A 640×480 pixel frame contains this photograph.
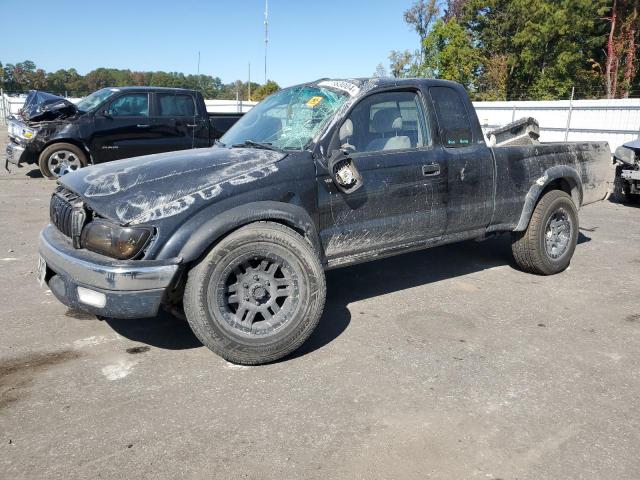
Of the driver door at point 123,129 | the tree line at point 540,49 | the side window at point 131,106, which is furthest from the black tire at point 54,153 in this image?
the tree line at point 540,49

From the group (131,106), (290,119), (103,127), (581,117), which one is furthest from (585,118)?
(290,119)

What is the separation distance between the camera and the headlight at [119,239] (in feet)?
10.0

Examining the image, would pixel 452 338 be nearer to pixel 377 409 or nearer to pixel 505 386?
pixel 505 386

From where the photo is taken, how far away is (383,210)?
401cm

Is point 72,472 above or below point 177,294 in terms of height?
below

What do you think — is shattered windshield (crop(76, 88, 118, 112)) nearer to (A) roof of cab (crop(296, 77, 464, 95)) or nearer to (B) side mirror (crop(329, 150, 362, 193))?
(A) roof of cab (crop(296, 77, 464, 95))

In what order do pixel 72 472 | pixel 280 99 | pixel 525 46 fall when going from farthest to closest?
pixel 525 46
pixel 280 99
pixel 72 472

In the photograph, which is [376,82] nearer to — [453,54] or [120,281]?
[120,281]

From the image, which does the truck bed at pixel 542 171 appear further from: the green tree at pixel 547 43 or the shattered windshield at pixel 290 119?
the green tree at pixel 547 43

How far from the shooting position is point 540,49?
36750 mm

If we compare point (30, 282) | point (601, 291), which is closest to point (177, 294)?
point (30, 282)

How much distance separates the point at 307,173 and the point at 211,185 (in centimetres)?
69

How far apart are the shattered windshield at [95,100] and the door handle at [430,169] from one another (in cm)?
817

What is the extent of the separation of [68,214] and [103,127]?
7.54m
